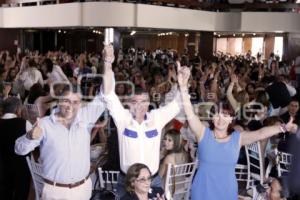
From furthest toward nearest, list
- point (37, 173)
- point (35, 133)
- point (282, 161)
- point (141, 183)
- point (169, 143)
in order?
point (282, 161)
point (169, 143)
point (37, 173)
point (35, 133)
point (141, 183)

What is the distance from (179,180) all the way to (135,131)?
0.85 metres

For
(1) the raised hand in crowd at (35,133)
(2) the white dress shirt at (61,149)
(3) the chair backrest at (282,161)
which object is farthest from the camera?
(3) the chair backrest at (282,161)

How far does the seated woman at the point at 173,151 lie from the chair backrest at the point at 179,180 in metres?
0.08

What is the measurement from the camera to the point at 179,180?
3814mm

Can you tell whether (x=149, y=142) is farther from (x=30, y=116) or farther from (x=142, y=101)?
(x=30, y=116)

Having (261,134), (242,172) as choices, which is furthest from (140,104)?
(242,172)

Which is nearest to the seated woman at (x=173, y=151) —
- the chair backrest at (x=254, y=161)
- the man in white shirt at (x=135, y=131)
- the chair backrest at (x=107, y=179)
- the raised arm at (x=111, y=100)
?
the chair backrest at (x=107, y=179)

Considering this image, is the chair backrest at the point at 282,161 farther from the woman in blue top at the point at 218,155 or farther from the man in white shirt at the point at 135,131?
the man in white shirt at the point at 135,131

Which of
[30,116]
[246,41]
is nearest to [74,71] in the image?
[30,116]

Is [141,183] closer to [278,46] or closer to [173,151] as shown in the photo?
A: [173,151]

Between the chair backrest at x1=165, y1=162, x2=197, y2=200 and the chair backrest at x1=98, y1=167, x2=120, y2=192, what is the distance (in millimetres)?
396

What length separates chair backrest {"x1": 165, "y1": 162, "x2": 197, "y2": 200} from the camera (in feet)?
11.8

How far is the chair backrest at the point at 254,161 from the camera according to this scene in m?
4.65

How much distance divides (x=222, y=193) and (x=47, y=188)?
3.75 feet
